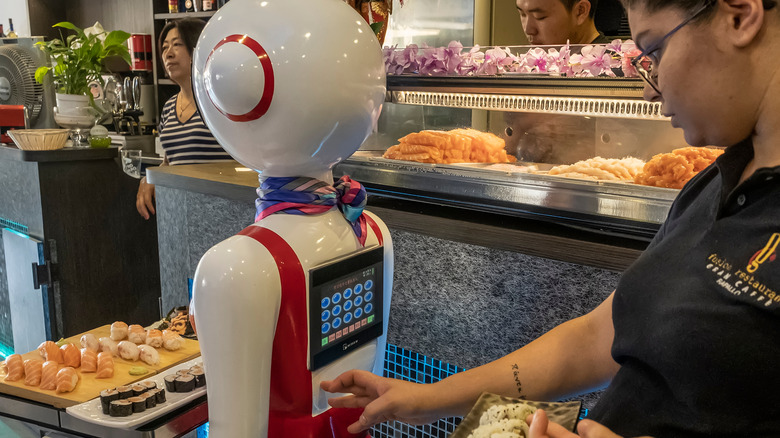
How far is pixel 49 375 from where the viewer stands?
4.81ft

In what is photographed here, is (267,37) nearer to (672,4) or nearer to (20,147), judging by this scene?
(672,4)

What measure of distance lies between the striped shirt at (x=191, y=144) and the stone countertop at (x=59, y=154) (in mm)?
709

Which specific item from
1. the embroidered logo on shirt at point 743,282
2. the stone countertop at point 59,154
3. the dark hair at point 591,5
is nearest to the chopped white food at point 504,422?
the embroidered logo on shirt at point 743,282

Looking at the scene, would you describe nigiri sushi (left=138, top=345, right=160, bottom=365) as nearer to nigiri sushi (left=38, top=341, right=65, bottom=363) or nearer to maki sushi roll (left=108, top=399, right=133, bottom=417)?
nigiri sushi (left=38, top=341, right=65, bottom=363)

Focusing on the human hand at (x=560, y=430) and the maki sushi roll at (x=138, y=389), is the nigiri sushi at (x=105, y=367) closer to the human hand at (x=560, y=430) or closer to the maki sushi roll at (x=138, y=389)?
the maki sushi roll at (x=138, y=389)

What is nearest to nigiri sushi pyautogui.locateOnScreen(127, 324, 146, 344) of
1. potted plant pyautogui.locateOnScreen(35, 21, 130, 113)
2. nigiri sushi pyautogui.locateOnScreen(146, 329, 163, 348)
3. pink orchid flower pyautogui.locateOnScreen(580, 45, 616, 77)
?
nigiri sushi pyautogui.locateOnScreen(146, 329, 163, 348)

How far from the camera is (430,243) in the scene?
182 cm

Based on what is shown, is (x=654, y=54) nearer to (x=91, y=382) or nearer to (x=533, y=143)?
(x=533, y=143)

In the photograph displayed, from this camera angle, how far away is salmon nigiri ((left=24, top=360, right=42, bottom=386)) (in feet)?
4.85

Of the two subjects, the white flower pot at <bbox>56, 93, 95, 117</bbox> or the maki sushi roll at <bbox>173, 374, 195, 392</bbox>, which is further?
the white flower pot at <bbox>56, 93, 95, 117</bbox>

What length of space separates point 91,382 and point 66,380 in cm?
7

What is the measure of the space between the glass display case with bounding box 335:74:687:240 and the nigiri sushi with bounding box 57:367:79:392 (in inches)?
37.4

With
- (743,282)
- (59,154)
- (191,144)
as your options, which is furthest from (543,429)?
(59,154)

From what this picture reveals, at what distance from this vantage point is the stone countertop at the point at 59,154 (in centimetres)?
374
